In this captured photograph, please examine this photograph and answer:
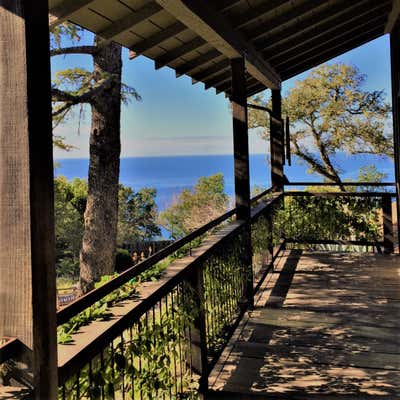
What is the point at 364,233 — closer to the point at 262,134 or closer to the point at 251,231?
the point at 251,231

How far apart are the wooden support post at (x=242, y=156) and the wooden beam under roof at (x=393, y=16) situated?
2013mm

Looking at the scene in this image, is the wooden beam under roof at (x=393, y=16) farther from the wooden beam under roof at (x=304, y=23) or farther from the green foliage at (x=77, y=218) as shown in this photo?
the green foliage at (x=77, y=218)

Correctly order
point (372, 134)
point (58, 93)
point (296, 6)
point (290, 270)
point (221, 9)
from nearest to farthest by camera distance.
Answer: point (221, 9) < point (296, 6) < point (290, 270) < point (58, 93) < point (372, 134)

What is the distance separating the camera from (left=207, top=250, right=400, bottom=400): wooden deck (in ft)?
8.78

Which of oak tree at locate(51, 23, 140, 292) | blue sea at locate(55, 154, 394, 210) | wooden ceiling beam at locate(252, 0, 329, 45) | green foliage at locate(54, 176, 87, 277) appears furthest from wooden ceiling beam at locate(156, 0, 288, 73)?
blue sea at locate(55, 154, 394, 210)

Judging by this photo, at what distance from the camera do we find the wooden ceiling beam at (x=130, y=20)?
2.76 metres

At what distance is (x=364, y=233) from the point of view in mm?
6410

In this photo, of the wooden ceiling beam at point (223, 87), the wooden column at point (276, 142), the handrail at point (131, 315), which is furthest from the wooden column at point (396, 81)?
the handrail at point (131, 315)

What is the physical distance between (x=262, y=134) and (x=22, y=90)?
14.2m

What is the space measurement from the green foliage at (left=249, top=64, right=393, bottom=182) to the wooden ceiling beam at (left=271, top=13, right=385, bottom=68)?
345 inches

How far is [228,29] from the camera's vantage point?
3350 mm

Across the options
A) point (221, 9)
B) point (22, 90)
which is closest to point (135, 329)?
point (22, 90)

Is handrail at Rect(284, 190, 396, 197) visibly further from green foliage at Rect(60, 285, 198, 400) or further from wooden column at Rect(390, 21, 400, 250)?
green foliage at Rect(60, 285, 198, 400)

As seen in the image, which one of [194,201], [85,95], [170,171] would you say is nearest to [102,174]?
[85,95]
